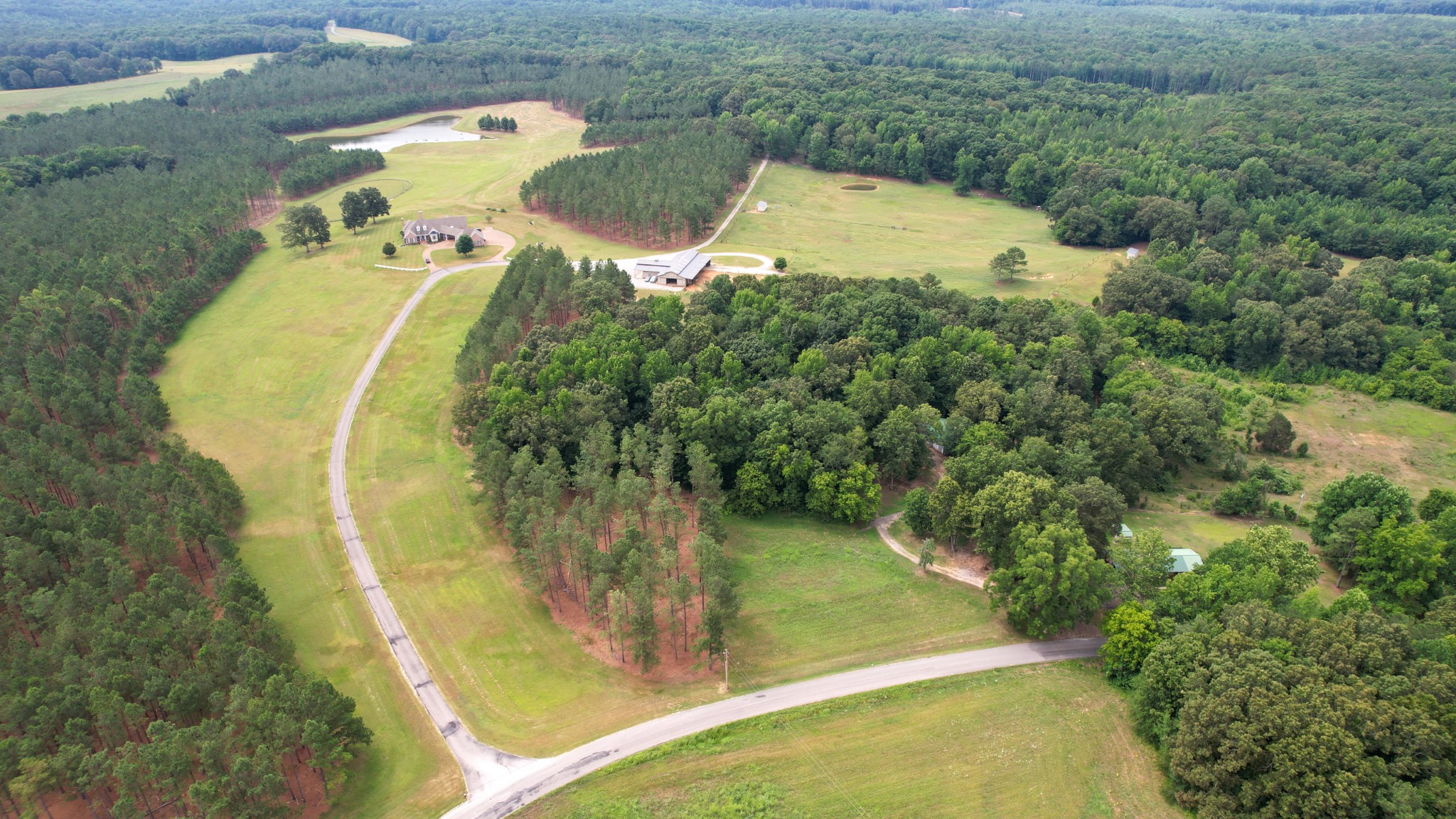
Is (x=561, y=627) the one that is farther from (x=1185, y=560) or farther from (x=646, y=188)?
(x=646, y=188)

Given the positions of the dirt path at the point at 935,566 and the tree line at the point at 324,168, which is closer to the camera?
the dirt path at the point at 935,566

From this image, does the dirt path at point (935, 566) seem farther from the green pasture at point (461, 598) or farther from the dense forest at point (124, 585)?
the dense forest at point (124, 585)

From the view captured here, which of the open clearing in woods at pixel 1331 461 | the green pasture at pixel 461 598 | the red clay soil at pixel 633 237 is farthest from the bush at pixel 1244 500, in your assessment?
the red clay soil at pixel 633 237

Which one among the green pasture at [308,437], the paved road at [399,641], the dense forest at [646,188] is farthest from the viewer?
the dense forest at [646,188]

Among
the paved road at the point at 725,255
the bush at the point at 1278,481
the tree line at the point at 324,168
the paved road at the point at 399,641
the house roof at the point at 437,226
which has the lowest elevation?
the paved road at the point at 399,641

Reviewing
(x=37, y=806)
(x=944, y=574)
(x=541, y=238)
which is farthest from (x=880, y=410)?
(x=541, y=238)

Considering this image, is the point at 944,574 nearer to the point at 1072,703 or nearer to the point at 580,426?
the point at 1072,703

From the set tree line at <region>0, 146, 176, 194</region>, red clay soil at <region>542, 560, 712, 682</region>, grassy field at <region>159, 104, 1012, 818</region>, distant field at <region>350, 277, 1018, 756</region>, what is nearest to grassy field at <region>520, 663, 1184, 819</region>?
distant field at <region>350, 277, 1018, 756</region>
